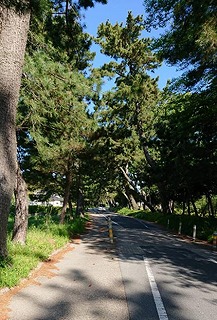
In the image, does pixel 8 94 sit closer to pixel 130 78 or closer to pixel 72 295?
pixel 72 295

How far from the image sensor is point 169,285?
679 cm

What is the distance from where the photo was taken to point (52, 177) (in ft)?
68.8

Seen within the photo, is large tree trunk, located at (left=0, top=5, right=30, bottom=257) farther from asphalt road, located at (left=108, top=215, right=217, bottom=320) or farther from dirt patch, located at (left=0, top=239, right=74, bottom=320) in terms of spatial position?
asphalt road, located at (left=108, top=215, right=217, bottom=320)

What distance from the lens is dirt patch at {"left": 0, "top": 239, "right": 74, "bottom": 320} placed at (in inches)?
200

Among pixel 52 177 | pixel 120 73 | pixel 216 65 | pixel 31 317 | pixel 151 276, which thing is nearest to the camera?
pixel 31 317

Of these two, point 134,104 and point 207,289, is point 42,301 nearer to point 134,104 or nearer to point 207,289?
point 207,289

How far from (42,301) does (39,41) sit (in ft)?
21.4

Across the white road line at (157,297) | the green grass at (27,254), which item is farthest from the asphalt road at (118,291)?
the green grass at (27,254)

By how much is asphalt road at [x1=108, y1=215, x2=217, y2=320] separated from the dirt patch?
1915 mm

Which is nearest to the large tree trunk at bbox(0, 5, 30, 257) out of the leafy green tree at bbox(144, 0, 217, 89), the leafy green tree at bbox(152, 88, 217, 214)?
the leafy green tree at bbox(144, 0, 217, 89)

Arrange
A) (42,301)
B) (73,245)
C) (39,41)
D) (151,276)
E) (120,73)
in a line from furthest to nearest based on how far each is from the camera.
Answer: (120,73)
(73,245)
(39,41)
(151,276)
(42,301)

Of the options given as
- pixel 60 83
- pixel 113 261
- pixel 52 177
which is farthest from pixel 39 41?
pixel 52 177

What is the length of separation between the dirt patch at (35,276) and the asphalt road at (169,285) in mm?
1915

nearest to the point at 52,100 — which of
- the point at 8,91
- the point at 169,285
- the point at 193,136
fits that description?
the point at 8,91
